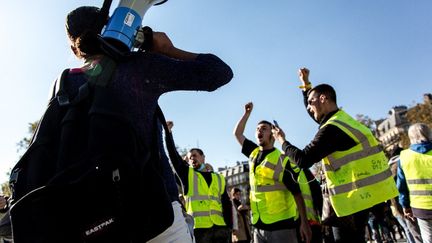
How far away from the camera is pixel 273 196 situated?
5039 millimetres

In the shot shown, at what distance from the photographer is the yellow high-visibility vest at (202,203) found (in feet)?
21.0

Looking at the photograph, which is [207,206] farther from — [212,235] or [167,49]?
[167,49]

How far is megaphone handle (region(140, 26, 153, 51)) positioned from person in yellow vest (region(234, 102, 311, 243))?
11.5ft

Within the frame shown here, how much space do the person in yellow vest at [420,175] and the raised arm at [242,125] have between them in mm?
2377

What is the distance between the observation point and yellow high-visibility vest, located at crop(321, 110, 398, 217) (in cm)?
344

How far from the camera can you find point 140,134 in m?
1.57

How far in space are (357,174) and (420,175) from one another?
2.54 metres

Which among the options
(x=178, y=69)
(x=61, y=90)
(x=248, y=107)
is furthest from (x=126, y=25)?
(x=248, y=107)

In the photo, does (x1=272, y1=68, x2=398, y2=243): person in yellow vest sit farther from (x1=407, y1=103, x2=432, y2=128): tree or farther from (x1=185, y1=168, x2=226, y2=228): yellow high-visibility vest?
(x1=407, y1=103, x2=432, y2=128): tree

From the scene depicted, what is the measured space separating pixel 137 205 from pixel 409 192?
5355 mm

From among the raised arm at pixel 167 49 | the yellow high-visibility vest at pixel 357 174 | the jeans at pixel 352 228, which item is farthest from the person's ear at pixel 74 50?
the jeans at pixel 352 228

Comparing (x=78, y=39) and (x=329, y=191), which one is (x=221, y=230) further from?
(x=78, y=39)

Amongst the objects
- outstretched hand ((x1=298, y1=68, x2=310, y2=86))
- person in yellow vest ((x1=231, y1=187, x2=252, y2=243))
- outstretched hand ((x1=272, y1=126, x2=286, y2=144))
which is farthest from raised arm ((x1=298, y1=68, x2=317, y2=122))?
person in yellow vest ((x1=231, y1=187, x2=252, y2=243))

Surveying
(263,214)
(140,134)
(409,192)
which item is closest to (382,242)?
(409,192)
